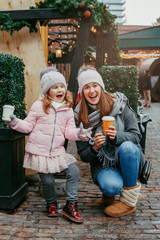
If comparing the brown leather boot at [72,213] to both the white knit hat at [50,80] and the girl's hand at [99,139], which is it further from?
the white knit hat at [50,80]

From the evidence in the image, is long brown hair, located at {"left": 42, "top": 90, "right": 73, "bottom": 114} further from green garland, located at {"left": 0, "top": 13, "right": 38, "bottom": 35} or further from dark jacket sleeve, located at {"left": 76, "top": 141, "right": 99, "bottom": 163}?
green garland, located at {"left": 0, "top": 13, "right": 38, "bottom": 35}

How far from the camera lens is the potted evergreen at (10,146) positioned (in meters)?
3.01

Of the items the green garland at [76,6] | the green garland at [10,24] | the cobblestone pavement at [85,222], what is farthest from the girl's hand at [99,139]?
the green garland at [10,24]

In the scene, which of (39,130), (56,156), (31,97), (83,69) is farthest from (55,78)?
(31,97)

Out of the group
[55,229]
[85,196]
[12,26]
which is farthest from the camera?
[12,26]

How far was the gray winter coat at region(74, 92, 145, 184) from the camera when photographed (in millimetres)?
2975

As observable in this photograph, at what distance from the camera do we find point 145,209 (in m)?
3.21

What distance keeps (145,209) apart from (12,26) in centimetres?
301

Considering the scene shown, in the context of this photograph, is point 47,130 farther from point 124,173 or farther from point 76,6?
point 76,6

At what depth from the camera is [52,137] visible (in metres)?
2.96

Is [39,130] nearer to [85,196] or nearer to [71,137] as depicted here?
[71,137]

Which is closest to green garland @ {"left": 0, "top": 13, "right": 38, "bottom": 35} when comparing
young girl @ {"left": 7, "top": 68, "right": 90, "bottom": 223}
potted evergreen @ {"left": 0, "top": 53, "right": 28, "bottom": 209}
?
potted evergreen @ {"left": 0, "top": 53, "right": 28, "bottom": 209}

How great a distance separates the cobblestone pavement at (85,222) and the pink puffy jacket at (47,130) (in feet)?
2.30

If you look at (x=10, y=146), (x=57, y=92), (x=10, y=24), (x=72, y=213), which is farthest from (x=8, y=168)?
(x=10, y=24)
